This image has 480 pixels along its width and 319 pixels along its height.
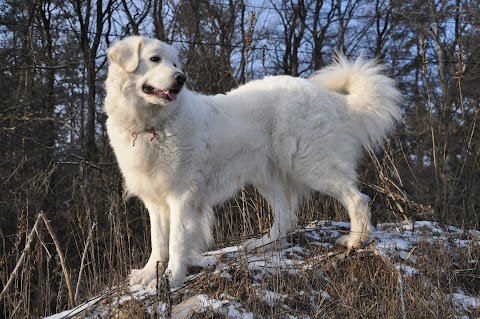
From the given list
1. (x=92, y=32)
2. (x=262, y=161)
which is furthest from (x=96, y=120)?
(x=262, y=161)

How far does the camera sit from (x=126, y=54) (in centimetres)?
344

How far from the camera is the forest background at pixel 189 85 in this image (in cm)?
491

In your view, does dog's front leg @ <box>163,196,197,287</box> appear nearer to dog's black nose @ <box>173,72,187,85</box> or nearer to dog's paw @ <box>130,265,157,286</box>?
dog's paw @ <box>130,265,157,286</box>

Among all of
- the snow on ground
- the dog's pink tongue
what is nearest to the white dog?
the dog's pink tongue

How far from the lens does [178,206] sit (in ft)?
11.3

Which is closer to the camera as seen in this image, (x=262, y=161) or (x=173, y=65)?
(x=173, y=65)

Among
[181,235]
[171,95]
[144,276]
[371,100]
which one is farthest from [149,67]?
[371,100]

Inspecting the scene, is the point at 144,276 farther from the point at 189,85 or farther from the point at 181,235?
the point at 189,85

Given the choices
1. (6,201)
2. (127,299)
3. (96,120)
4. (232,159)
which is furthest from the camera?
(96,120)

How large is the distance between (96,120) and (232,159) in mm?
8173

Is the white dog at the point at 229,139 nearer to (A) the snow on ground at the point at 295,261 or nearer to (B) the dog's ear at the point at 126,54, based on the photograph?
(B) the dog's ear at the point at 126,54

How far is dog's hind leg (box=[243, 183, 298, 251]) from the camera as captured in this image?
415 cm

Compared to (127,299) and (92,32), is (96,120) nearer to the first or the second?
(92,32)

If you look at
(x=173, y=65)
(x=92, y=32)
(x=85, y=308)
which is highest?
(x=92, y=32)
